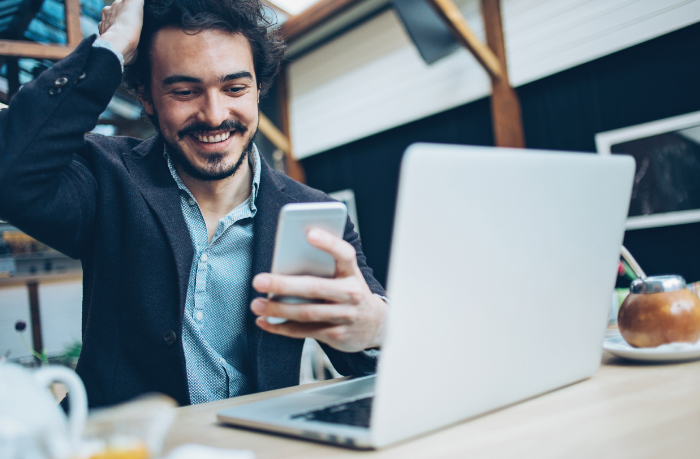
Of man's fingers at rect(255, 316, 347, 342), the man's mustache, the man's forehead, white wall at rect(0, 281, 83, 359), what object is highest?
the man's forehead

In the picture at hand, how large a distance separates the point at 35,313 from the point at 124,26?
2632mm

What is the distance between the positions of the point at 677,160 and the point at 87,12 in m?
3.46

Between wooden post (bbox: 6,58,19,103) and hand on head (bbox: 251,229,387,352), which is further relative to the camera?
wooden post (bbox: 6,58,19,103)

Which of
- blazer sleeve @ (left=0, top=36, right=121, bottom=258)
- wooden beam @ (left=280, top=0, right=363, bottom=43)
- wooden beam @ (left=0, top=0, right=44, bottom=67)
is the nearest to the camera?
blazer sleeve @ (left=0, top=36, right=121, bottom=258)

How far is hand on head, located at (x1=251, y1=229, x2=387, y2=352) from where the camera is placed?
0.63 meters

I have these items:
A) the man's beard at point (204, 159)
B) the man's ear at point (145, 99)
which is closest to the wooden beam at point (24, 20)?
the man's ear at point (145, 99)

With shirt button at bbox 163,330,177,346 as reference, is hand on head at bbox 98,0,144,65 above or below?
above

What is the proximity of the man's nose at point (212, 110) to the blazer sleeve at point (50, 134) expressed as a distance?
0.78 ft

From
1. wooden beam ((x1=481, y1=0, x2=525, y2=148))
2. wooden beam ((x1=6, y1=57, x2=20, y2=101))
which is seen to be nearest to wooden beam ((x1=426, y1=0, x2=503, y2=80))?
wooden beam ((x1=481, y1=0, x2=525, y2=148))

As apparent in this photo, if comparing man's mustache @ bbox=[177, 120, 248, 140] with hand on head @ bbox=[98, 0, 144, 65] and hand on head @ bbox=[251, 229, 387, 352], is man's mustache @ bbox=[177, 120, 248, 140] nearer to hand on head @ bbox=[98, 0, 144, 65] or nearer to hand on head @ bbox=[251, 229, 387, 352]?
hand on head @ bbox=[98, 0, 144, 65]

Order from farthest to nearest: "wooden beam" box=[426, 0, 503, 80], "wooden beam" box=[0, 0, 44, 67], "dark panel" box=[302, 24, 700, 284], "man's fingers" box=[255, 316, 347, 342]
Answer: "wooden beam" box=[426, 0, 503, 80] → "dark panel" box=[302, 24, 700, 284] → "wooden beam" box=[0, 0, 44, 67] → "man's fingers" box=[255, 316, 347, 342]

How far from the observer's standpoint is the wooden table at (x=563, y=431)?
0.51 metres

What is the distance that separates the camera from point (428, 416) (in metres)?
0.55

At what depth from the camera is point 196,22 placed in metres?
1.31
